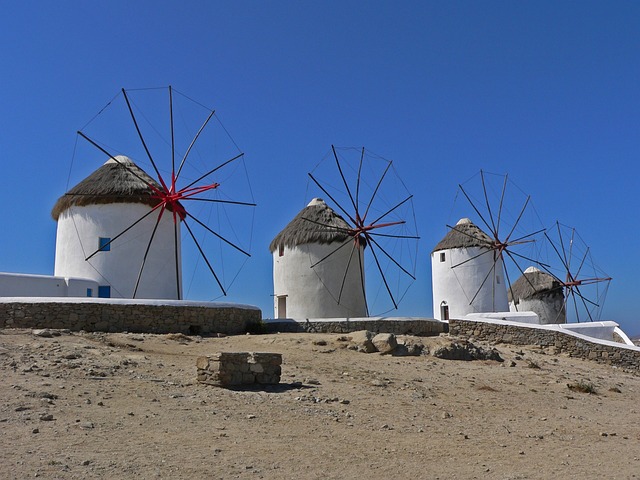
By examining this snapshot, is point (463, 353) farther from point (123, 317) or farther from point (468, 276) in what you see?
point (468, 276)

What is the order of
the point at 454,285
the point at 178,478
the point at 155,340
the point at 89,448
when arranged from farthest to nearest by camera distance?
the point at 454,285 < the point at 155,340 < the point at 89,448 < the point at 178,478

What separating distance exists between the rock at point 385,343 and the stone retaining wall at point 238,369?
15.7ft

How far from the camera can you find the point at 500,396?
37.4ft

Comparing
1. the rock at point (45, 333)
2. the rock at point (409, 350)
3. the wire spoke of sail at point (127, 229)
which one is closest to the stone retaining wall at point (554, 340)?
the rock at point (409, 350)

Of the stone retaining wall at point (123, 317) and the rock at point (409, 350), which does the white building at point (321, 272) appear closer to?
the stone retaining wall at point (123, 317)

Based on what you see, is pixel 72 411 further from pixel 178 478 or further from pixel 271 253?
pixel 271 253

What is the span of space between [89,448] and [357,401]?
4.34 m

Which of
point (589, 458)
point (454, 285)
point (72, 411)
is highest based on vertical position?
point (454, 285)

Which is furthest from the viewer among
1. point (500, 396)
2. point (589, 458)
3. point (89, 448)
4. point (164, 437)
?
→ point (500, 396)

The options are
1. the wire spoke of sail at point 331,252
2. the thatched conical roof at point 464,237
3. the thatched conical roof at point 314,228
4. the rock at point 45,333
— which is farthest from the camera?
the thatched conical roof at point 464,237

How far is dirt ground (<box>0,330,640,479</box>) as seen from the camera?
6.46 metres

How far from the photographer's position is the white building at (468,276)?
29484mm

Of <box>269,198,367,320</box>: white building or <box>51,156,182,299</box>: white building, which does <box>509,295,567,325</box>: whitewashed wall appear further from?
<box>51,156,182,299</box>: white building

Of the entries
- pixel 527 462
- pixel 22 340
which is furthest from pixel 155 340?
pixel 527 462
